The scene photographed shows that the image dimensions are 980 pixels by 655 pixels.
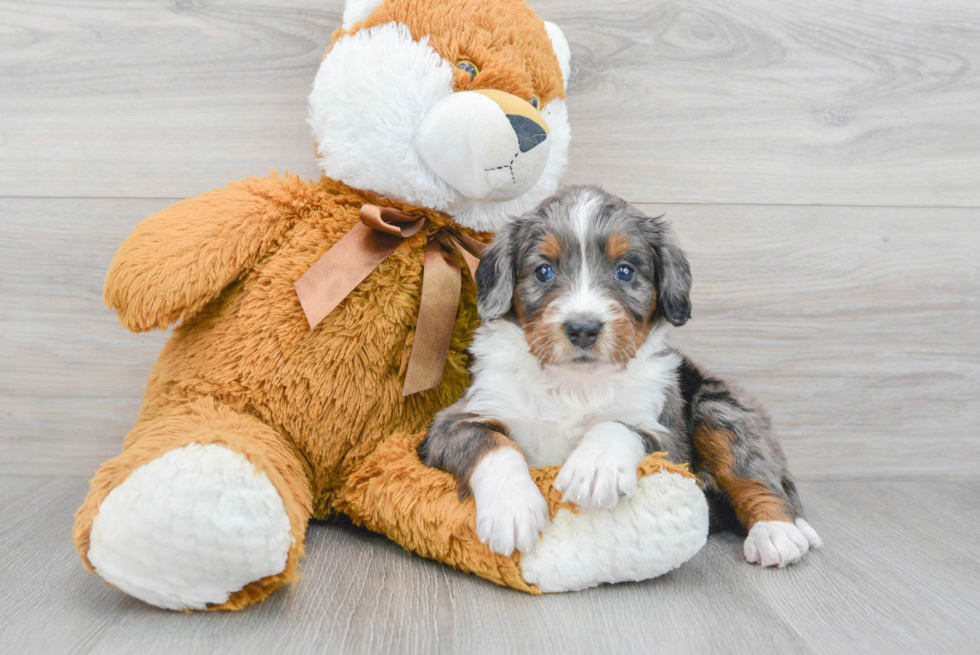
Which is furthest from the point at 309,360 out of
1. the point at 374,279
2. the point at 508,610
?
the point at 508,610

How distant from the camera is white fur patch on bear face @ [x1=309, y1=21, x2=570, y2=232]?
6.16 ft

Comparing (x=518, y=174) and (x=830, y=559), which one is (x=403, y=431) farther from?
(x=830, y=559)

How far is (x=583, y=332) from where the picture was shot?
1655mm

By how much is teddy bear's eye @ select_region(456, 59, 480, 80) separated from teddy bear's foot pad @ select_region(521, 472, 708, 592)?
1136mm

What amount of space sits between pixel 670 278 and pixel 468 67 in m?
0.78

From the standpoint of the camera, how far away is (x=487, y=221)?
2.09 meters

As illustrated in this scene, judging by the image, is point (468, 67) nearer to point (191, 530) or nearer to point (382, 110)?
point (382, 110)

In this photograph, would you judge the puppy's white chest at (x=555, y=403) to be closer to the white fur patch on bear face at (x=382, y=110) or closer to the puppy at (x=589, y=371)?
the puppy at (x=589, y=371)

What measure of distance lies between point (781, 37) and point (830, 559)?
1804mm

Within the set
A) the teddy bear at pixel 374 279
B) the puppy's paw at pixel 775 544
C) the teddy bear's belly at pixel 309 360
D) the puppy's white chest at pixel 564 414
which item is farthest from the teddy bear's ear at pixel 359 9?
the puppy's paw at pixel 775 544

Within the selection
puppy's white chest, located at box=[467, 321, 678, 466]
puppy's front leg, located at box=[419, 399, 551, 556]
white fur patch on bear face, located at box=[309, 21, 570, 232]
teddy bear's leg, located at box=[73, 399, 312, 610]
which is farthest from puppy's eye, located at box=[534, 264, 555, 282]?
teddy bear's leg, located at box=[73, 399, 312, 610]

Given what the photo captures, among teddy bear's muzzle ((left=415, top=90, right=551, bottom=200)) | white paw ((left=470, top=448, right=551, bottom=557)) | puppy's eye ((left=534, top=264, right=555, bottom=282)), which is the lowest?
white paw ((left=470, top=448, right=551, bottom=557))

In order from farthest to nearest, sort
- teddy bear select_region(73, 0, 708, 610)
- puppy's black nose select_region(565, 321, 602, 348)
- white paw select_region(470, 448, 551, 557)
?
teddy bear select_region(73, 0, 708, 610) → puppy's black nose select_region(565, 321, 602, 348) → white paw select_region(470, 448, 551, 557)

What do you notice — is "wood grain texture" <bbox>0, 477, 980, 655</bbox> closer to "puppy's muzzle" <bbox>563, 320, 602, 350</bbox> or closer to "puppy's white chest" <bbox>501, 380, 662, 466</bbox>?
"puppy's white chest" <bbox>501, 380, 662, 466</bbox>
